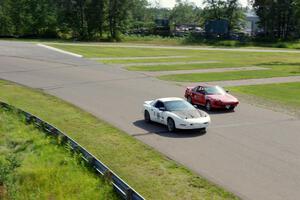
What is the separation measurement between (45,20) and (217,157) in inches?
3454

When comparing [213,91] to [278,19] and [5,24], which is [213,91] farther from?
[5,24]

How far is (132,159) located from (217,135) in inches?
196

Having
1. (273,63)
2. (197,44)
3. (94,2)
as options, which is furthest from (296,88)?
(94,2)

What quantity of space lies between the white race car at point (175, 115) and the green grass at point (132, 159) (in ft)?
6.77

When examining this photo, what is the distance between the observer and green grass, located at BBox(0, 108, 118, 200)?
1367 centimetres

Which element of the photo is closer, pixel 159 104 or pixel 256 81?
Answer: pixel 159 104

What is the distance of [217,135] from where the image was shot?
20.4 meters

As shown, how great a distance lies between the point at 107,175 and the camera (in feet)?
44.4

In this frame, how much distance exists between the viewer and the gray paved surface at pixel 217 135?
48.4 feet

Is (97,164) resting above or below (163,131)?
above

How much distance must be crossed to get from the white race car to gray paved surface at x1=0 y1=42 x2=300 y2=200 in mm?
391

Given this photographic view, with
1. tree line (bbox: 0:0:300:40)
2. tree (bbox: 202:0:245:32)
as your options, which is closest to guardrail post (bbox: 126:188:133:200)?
tree line (bbox: 0:0:300:40)

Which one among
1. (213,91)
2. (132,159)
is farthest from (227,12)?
(132,159)

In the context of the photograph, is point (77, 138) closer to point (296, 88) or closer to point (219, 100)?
point (219, 100)
